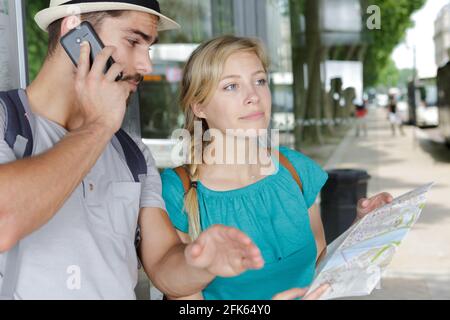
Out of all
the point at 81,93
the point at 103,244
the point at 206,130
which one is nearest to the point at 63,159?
the point at 81,93

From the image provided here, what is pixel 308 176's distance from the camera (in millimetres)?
2258

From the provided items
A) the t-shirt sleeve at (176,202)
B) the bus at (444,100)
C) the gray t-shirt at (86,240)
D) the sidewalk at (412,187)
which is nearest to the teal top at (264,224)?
the t-shirt sleeve at (176,202)

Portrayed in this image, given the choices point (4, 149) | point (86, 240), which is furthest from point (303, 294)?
point (4, 149)

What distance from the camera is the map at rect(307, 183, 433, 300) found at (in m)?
1.48

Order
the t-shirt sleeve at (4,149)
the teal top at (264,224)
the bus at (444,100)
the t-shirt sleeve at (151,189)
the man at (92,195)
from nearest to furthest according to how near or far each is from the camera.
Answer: the man at (92,195) → the t-shirt sleeve at (4,149) → the t-shirt sleeve at (151,189) → the teal top at (264,224) → the bus at (444,100)

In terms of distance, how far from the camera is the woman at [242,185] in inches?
81.7

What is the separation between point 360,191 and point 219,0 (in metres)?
2.33

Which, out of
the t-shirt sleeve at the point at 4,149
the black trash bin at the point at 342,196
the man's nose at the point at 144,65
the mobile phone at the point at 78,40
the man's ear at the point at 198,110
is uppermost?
the mobile phone at the point at 78,40

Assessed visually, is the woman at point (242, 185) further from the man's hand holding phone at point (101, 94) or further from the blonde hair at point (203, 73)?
the man's hand holding phone at point (101, 94)

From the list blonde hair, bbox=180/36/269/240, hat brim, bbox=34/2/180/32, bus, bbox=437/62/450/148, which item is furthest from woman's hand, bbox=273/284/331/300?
bus, bbox=437/62/450/148

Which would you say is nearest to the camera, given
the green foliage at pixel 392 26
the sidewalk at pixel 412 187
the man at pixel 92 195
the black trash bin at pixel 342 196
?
the man at pixel 92 195

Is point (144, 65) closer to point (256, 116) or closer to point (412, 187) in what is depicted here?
point (256, 116)

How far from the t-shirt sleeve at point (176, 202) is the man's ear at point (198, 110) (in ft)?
0.79

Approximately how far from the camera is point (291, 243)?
6.93ft
